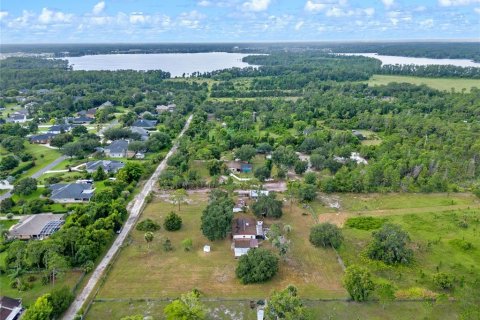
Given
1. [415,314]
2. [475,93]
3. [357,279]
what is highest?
[475,93]

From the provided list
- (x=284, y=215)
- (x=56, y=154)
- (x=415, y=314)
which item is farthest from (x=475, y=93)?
(x=56, y=154)

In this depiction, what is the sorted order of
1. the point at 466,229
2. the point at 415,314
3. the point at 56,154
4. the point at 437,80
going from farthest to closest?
the point at 437,80, the point at 56,154, the point at 466,229, the point at 415,314

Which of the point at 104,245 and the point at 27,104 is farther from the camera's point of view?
the point at 27,104

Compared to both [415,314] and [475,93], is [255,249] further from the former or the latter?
[475,93]

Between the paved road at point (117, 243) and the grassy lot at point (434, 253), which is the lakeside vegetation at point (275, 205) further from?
the paved road at point (117, 243)

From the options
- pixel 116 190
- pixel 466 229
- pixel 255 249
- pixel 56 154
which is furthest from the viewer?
pixel 56 154

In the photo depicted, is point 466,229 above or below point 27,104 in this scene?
below

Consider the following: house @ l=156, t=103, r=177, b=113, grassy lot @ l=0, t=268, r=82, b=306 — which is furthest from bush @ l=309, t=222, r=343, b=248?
house @ l=156, t=103, r=177, b=113

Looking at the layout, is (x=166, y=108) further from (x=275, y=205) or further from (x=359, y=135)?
(x=275, y=205)
